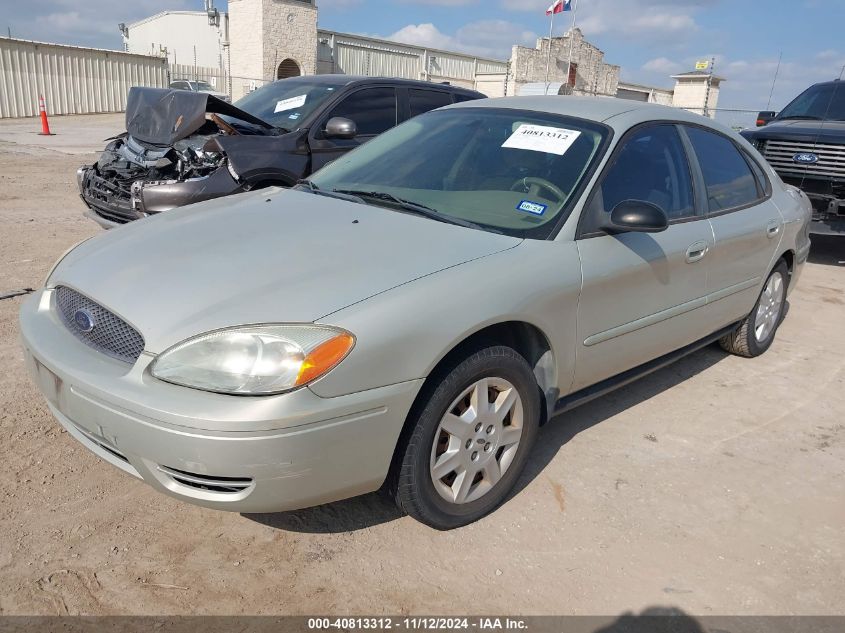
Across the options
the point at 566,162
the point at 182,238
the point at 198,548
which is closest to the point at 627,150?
the point at 566,162

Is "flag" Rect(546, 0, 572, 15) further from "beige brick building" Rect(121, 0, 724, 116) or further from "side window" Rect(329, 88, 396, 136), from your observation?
"side window" Rect(329, 88, 396, 136)

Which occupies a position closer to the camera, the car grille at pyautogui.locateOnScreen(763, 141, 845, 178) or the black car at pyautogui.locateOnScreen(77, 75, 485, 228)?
the black car at pyautogui.locateOnScreen(77, 75, 485, 228)

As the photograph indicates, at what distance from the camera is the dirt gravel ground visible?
2379mm

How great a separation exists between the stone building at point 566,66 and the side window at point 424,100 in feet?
89.8

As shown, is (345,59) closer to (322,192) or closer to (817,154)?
(817,154)

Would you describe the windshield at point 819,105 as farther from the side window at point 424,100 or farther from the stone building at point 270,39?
the stone building at point 270,39

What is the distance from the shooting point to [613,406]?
3.97 meters

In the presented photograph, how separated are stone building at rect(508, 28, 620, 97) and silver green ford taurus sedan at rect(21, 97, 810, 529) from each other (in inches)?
1234

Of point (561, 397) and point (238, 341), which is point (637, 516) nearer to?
point (561, 397)

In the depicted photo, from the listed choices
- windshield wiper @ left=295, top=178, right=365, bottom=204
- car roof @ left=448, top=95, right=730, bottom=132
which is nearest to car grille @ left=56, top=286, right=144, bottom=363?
windshield wiper @ left=295, top=178, right=365, bottom=204

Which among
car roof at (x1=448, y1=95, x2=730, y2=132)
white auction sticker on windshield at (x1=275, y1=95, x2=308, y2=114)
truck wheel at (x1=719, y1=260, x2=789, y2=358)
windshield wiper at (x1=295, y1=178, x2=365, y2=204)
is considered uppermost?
car roof at (x1=448, y1=95, x2=730, y2=132)

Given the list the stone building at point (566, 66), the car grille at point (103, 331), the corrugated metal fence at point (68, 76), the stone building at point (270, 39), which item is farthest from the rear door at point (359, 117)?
the stone building at point (566, 66)

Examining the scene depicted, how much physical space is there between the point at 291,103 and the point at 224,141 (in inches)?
44.8

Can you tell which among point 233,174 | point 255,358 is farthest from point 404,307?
point 233,174
